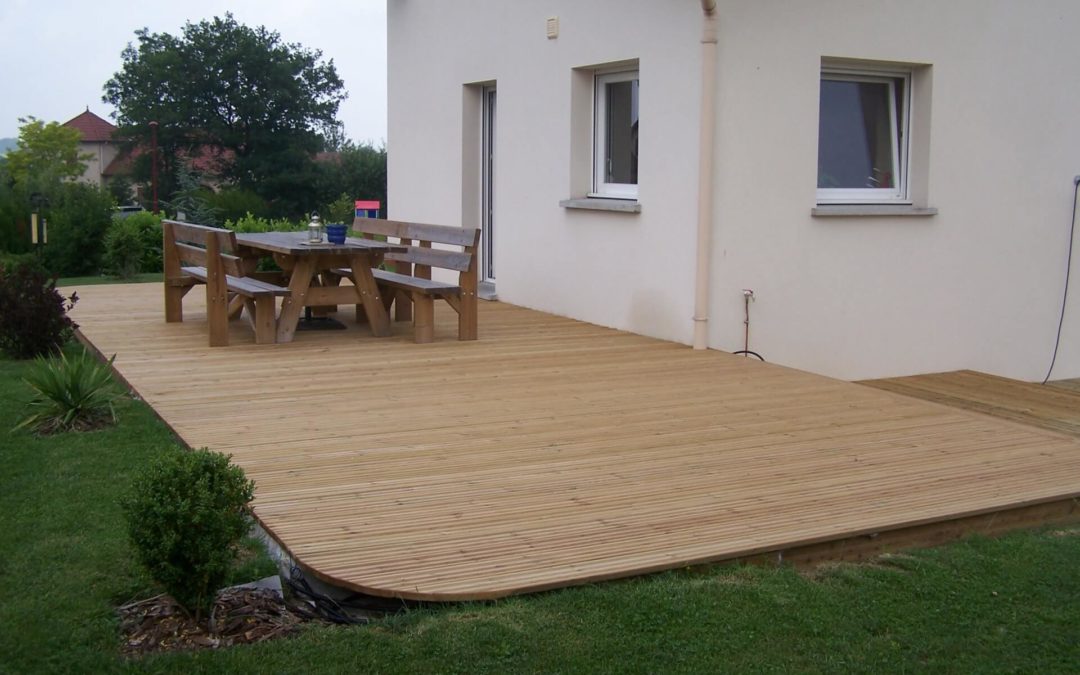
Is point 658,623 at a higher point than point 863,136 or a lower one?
lower

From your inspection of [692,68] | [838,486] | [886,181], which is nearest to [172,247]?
[692,68]

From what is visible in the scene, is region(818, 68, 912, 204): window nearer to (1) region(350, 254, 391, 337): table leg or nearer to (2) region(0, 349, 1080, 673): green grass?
(1) region(350, 254, 391, 337): table leg

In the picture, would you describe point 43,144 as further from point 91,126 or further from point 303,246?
point 303,246

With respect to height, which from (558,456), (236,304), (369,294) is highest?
(369,294)

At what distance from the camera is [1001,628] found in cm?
362

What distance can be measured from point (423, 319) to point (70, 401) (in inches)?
124

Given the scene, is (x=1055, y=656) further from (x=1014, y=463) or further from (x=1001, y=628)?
(x=1014, y=463)

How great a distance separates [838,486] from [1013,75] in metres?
6.13

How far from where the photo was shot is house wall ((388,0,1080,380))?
8.64m

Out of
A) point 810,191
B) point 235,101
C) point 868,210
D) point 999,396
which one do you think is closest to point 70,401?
point 810,191

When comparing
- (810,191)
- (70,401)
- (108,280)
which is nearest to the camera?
(70,401)

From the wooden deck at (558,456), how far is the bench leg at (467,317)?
0.86ft

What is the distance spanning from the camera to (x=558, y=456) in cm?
531

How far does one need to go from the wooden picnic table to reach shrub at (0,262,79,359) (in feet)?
4.87
